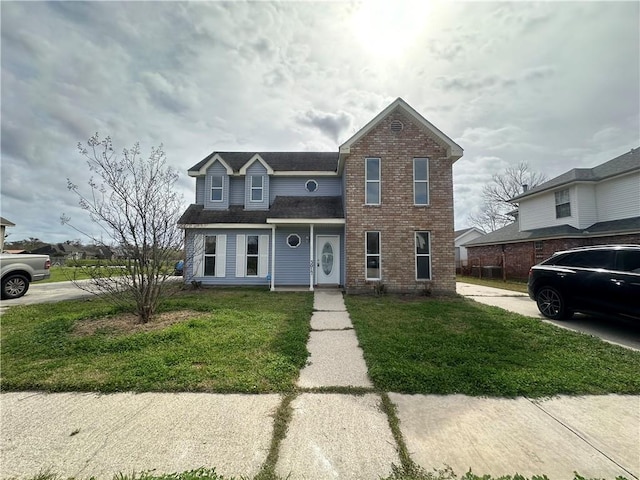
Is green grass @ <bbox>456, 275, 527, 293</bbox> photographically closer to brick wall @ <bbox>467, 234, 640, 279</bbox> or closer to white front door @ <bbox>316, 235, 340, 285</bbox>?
brick wall @ <bbox>467, 234, 640, 279</bbox>

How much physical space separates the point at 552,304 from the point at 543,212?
13.0m

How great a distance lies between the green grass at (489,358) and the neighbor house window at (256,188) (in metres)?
9.28

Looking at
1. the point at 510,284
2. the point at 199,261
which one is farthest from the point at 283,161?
the point at 510,284

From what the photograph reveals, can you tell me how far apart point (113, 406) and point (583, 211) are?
20.8m

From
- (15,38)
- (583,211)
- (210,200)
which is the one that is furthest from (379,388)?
(583,211)

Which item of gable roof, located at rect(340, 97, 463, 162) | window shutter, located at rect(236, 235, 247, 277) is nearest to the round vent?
gable roof, located at rect(340, 97, 463, 162)

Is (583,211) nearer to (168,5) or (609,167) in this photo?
(609,167)

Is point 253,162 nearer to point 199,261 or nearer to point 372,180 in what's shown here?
point 199,261

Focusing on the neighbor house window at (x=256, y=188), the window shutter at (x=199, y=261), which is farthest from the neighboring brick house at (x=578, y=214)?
the window shutter at (x=199, y=261)

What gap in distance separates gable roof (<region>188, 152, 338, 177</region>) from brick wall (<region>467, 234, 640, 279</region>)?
42.7 ft

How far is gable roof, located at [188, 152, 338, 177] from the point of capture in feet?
45.4

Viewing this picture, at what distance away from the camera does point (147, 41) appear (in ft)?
27.5

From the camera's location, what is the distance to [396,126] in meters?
11.1

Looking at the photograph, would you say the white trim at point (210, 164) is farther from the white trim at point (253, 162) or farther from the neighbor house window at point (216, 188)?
the white trim at point (253, 162)
